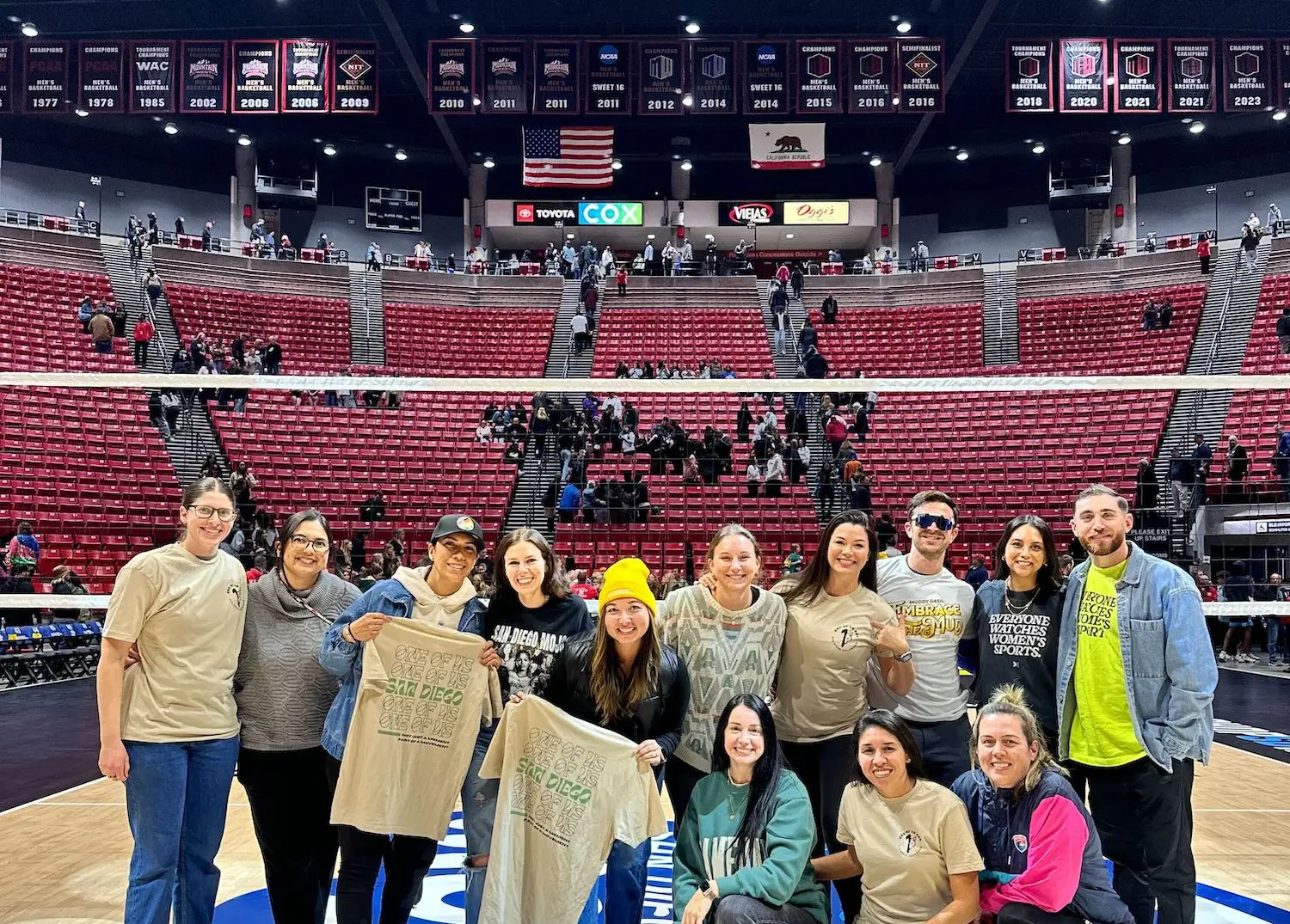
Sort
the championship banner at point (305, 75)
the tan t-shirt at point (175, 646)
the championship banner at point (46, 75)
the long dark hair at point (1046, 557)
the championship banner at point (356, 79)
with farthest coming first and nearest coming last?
the championship banner at point (356, 79)
the championship banner at point (305, 75)
the championship banner at point (46, 75)
the long dark hair at point (1046, 557)
the tan t-shirt at point (175, 646)

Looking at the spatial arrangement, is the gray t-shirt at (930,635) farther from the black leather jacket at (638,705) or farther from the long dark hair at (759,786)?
the black leather jacket at (638,705)

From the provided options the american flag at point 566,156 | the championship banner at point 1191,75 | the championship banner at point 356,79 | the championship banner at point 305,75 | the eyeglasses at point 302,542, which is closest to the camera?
the eyeglasses at point 302,542

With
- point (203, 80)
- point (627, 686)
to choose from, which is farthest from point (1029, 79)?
point (627, 686)

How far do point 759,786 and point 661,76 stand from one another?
15271 millimetres

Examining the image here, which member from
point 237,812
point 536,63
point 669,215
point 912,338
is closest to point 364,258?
point 669,215

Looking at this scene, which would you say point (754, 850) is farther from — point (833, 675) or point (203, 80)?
point (203, 80)

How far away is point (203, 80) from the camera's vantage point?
52.3ft

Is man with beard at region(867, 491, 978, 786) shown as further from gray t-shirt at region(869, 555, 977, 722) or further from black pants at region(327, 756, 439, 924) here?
black pants at region(327, 756, 439, 924)

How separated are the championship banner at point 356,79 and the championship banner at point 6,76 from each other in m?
5.15

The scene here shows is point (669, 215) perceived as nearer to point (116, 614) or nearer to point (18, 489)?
point (18, 489)

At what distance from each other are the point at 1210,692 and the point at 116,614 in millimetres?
3302

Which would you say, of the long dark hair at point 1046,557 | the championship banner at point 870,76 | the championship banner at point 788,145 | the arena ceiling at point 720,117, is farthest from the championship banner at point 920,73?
the long dark hair at point 1046,557

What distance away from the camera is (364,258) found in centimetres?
2706

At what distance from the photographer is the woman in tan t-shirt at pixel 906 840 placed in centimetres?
280
